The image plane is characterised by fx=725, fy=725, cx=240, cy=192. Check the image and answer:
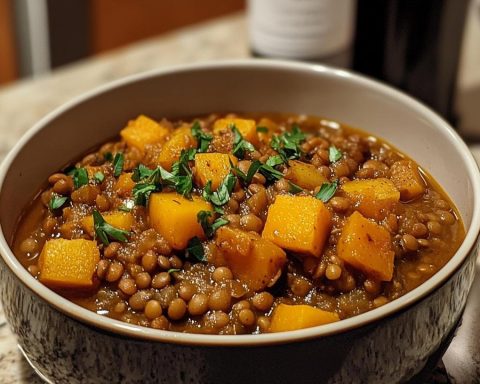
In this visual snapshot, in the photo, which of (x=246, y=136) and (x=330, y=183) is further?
(x=246, y=136)

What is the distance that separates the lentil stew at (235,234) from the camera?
3.36ft

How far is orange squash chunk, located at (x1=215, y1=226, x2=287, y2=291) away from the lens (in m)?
1.02

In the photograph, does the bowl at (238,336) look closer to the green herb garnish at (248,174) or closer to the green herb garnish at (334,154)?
the green herb garnish at (334,154)

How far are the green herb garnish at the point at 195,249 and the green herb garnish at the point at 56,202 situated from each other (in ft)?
0.89

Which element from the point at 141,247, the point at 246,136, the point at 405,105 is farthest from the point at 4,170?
the point at 405,105

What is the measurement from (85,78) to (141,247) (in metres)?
1.27

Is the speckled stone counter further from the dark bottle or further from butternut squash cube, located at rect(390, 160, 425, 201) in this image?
butternut squash cube, located at rect(390, 160, 425, 201)

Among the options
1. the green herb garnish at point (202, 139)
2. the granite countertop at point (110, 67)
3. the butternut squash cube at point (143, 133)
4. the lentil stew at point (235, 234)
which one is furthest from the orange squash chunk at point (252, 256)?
the granite countertop at point (110, 67)

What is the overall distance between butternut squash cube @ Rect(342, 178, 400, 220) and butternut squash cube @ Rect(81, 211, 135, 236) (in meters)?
0.35

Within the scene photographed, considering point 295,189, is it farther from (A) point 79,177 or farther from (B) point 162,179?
(A) point 79,177

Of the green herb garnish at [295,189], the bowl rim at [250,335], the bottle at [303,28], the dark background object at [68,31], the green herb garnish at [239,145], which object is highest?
the bowl rim at [250,335]

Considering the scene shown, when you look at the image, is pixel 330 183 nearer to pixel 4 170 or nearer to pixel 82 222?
pixel 82 222

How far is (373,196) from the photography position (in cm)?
114

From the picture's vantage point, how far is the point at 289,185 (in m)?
1.15
